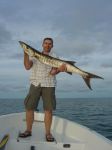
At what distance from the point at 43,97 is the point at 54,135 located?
1.25m

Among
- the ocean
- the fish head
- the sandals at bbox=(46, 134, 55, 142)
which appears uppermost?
the fish head

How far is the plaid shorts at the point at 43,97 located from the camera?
8.85 meters

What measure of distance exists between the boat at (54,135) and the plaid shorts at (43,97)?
80cm

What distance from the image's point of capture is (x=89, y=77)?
8.07 meters

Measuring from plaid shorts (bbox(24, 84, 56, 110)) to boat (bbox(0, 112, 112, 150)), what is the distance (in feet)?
2.64

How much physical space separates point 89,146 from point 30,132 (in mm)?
1569

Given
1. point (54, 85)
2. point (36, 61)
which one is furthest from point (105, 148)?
point (36, 61)

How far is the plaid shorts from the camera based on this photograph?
8.85 meters

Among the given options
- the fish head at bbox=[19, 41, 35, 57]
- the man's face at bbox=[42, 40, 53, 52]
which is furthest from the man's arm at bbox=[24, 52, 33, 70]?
the man's face at bbox=[42, 40, 53, 52]

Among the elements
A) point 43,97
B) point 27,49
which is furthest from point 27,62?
point 43,97

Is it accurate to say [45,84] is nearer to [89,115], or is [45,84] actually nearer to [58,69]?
[58,69]

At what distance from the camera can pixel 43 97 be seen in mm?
8953

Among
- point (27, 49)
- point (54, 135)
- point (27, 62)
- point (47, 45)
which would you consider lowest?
point (54, 135)

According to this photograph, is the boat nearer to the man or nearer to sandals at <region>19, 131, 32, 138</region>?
sandals at <region>19, 131, 32, 138</region>
